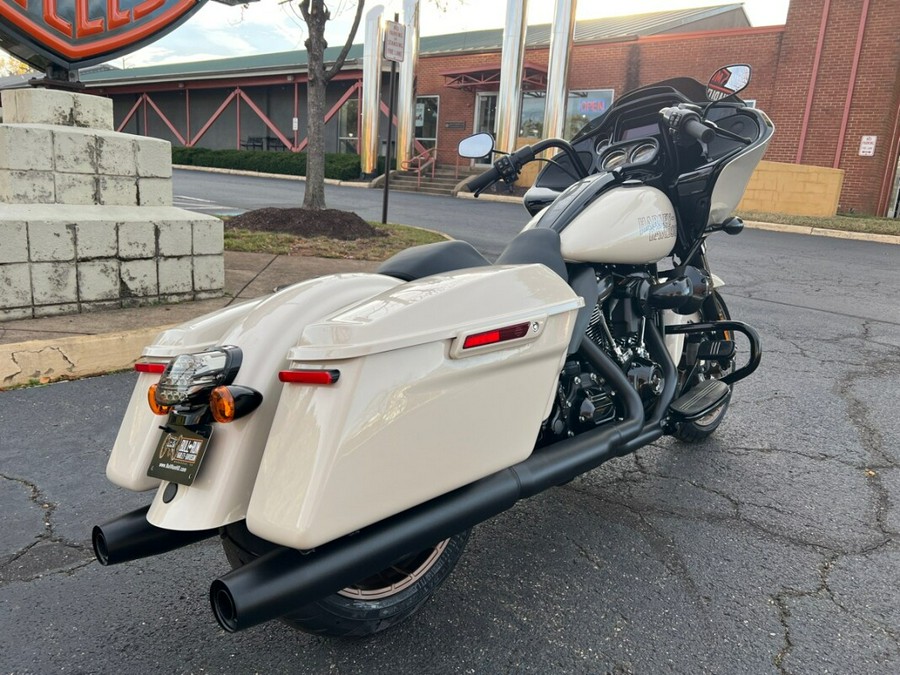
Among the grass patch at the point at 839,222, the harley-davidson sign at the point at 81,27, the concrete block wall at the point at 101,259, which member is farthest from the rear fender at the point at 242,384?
the grass patch at the point at 839,222

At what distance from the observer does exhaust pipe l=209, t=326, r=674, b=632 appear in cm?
145

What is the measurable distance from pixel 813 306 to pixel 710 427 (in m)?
4.45

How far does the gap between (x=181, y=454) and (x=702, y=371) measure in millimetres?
2692

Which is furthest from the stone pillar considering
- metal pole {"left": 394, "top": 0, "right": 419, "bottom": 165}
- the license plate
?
metal pole {"left": 394, "top": 0, "right": 419, "bottom": 165}

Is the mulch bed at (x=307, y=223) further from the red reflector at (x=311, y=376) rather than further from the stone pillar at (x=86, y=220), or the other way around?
the red reflector at (x=311, y=376)

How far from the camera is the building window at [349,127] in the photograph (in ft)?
90.1

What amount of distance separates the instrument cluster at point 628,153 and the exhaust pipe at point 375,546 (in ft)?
4.15

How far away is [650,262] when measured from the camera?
9.21 feet

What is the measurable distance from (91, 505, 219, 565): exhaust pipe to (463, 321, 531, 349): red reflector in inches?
34.2

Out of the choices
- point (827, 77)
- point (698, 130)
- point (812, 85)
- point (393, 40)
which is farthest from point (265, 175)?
point (698, 130)

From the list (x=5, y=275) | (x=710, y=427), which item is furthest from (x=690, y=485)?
(x=5, y=275)

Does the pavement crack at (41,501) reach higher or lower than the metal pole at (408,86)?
lower

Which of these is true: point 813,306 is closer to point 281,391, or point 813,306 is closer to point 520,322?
point 520,322

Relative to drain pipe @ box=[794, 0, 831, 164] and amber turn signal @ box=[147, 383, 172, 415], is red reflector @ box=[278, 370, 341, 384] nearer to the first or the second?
amber turn signal @ box=[147, 383, 172, 415]
